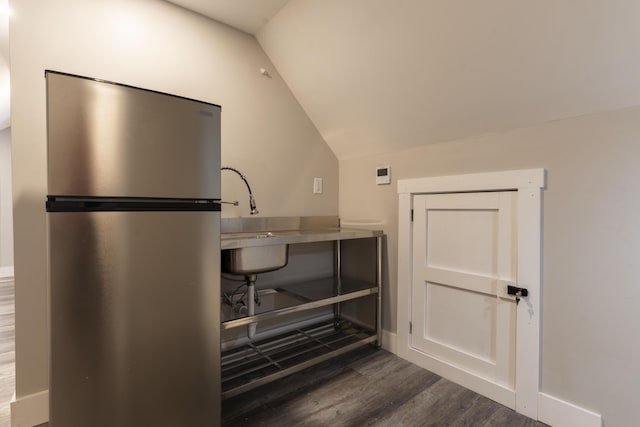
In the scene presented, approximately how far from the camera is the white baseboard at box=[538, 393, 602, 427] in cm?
136

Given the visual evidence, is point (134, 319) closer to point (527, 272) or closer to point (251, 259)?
point (251, 259)

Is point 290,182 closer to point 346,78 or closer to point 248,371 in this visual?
point 346,78

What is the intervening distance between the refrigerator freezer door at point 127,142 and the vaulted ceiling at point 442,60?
964 mm

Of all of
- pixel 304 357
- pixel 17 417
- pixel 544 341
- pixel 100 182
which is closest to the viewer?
pixel 100 182

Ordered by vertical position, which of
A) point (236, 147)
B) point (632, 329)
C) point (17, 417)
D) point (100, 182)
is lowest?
point (17, 417)

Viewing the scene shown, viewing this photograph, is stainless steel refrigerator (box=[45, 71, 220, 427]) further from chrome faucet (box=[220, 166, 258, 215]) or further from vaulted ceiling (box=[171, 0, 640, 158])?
vaulted ceiling (box=[171, 0, 640, 158])

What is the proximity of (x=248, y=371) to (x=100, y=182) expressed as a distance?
1.42 m

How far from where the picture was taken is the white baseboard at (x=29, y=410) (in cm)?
138

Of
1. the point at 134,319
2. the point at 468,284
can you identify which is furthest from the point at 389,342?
the point at 134,319

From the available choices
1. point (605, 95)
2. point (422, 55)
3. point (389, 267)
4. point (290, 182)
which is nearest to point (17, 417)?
point (290, 182)

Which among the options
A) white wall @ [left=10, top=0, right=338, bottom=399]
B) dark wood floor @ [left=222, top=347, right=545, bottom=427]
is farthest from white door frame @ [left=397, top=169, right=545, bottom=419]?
white wall @ [left=10, top=0, right=338, bottom=399]

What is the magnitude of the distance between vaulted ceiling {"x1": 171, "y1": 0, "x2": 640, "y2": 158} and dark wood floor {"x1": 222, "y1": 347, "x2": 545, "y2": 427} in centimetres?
157

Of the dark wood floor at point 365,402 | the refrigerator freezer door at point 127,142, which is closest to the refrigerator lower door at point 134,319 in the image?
the refrigerator freezer door at point 127,142

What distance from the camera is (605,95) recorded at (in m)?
1.29
